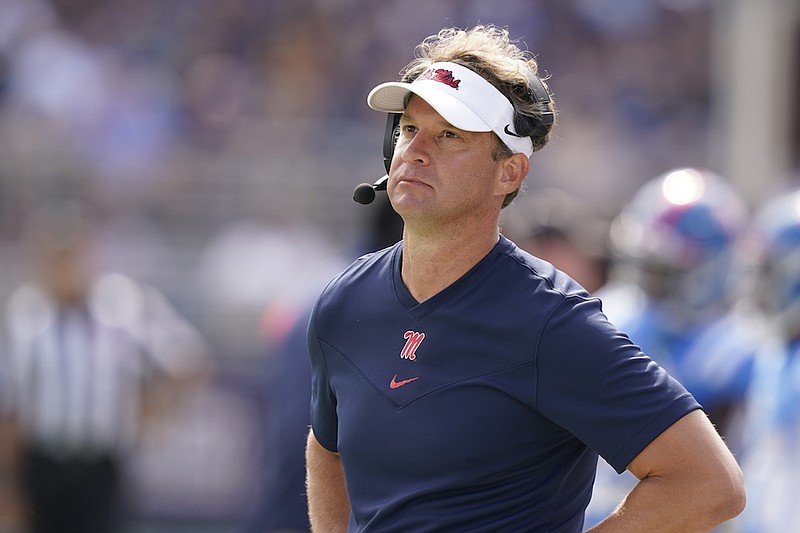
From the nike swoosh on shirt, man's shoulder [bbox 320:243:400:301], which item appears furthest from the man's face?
the nike swoosh on shirt

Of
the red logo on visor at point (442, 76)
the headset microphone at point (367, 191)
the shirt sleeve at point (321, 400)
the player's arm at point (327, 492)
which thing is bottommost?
the player's arm at point (327, 492)

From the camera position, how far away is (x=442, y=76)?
3.12 meters

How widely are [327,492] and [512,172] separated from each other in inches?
38.2

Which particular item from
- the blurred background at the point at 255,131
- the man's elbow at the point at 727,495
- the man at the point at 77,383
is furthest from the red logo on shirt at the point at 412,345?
the blurred background at the point at 255,131

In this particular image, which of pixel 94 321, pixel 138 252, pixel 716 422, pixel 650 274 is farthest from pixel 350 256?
pixel 138 252

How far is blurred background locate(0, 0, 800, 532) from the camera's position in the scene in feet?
37.6

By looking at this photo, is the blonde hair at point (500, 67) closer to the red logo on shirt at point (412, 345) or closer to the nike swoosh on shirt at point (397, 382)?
the red logo on shirt at point (412, 345)

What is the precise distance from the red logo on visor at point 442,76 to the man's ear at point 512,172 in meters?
0.22

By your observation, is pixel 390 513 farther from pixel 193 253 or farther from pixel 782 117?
pixel 782 117

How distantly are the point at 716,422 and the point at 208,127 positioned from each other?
862 centimetres

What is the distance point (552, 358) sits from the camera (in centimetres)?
286

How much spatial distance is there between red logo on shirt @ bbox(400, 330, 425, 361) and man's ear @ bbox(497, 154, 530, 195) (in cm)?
40

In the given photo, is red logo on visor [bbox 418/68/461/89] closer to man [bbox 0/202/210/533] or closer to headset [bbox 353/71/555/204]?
headset [bbox 353/71/555/204]

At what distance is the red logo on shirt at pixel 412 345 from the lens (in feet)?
9.99
